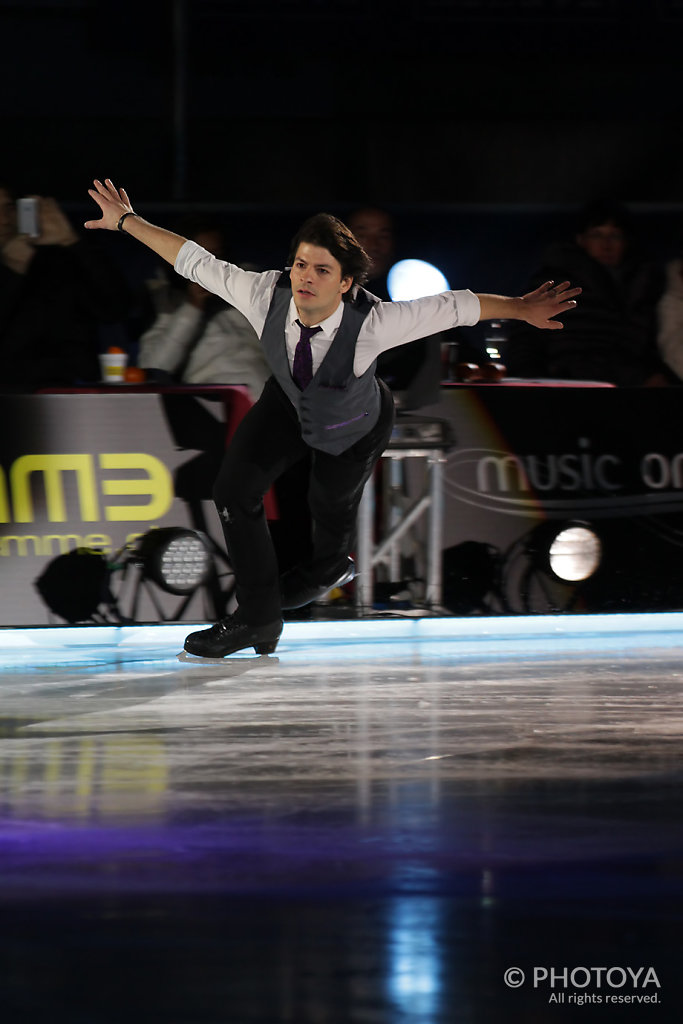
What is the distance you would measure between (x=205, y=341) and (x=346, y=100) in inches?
203

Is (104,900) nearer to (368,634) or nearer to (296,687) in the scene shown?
(296,687)

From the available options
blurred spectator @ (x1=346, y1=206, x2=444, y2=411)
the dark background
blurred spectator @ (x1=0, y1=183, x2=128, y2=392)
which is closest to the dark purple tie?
blurred spectator @ (x1=346, y1=206, x2=444, y2=411)

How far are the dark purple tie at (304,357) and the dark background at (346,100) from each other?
5690 millimetres

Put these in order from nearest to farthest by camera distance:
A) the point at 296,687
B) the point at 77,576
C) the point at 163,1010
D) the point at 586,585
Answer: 1. the point at 163,1010
2. the point at 296,687
3. the point at 77,576
4. the point at 586,585

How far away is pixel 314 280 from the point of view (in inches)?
219

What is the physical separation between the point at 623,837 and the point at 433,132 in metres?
8.56

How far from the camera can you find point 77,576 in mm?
6797

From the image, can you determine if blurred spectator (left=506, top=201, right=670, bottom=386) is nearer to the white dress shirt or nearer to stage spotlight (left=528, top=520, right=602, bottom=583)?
stage spotlight (left=528, top=520, right=602, bottom=583)

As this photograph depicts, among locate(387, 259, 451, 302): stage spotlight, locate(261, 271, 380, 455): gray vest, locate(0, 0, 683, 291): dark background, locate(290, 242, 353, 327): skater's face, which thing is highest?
locate(0, 0, 683, 291): dark background

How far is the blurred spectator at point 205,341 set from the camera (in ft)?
23.7

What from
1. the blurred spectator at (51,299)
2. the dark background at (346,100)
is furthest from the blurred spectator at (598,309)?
the dark background at (346,100)

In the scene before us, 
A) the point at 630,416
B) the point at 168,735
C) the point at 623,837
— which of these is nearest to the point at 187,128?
the point at 630,416

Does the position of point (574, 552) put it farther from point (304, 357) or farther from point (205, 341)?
point (304, 357)

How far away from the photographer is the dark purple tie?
18.5ft
